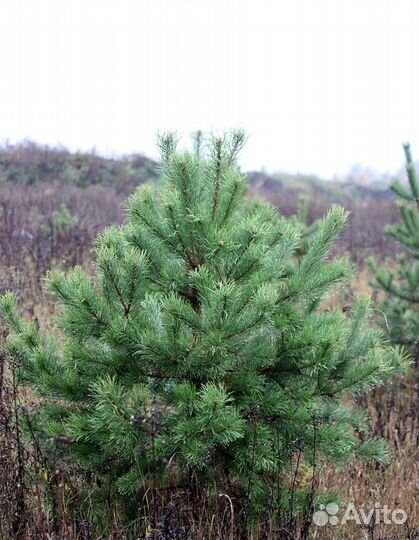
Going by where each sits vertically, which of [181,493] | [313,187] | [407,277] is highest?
[313,187]

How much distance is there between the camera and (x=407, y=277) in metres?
6.26

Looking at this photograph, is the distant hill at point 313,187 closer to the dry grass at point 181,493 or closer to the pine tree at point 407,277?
the pine tree at point 407,277

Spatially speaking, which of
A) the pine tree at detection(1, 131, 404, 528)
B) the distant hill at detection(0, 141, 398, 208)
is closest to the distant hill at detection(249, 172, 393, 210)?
the distant hill at detection(0, 141, 398, 208)

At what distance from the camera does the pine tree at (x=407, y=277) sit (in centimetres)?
605

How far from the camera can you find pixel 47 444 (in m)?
2.78

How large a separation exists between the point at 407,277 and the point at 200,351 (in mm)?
4332

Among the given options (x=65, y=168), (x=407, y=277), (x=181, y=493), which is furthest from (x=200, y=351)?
(x=65, y=168)

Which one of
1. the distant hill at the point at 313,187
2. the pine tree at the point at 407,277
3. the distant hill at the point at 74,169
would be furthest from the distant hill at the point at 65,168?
the pine tree at the point at 407,277

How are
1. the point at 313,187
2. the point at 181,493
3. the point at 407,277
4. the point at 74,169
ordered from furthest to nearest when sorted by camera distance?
1. the point at 313,187
2. the point at 74,169
3. the point at 407,277
4. the point at 181,493

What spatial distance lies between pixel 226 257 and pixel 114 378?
0.76m

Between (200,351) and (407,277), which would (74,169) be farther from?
(200,351)

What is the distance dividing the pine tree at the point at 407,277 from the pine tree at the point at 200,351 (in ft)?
11.3

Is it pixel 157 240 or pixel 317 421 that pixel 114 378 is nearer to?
pixel 157 240

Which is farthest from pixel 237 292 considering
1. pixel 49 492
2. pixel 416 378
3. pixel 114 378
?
pixel 416 378
